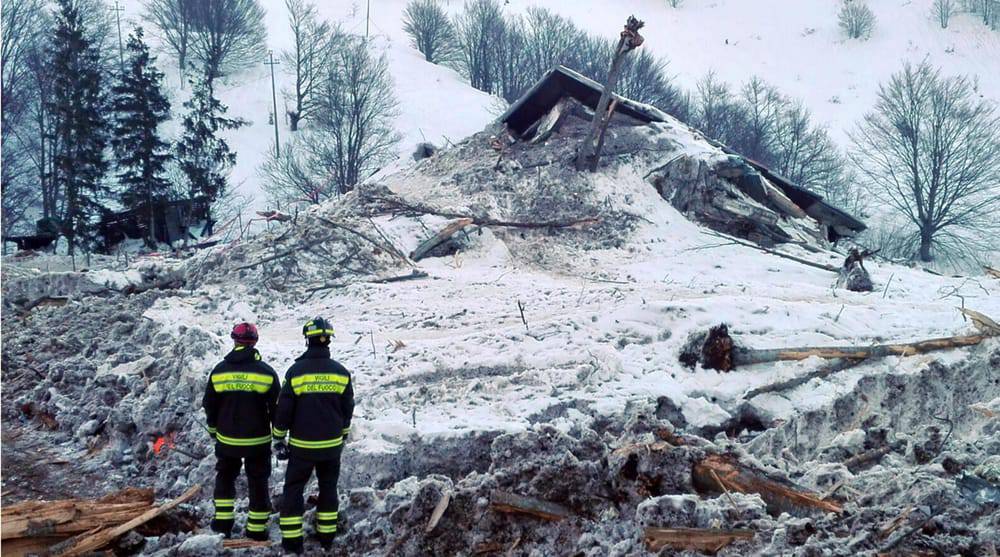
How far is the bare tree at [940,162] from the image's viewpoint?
30.0m

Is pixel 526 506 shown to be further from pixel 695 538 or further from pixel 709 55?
pixel 709 55

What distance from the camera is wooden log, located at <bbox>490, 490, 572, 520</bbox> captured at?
4906 mm

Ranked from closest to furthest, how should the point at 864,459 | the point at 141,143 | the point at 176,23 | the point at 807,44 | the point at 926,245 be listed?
the point at 864,459 → the point at 141,143 → the point at 926,245 → the point at 176,23 → the point at 807,44

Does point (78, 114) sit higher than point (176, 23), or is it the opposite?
point (176, 23)

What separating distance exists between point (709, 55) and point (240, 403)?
55.3 metres

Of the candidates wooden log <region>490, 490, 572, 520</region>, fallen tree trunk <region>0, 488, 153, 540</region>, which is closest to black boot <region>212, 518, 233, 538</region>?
fallen tree trunk <region>0, 488, 153, 540</region>

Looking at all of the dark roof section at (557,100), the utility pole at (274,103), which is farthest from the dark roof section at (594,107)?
the utility pole at (274,103)

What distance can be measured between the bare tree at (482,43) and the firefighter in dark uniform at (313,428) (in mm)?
44902

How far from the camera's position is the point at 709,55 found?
2168 inches

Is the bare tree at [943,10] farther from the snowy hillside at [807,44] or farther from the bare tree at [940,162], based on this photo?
the bare tree at [940,162]

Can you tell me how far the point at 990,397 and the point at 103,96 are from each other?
106ft

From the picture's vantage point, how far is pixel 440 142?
39688 mm

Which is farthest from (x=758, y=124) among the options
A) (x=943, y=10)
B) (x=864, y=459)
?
(x=864, y=459)

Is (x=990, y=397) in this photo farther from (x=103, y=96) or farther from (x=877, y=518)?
(x=103, y=96)
